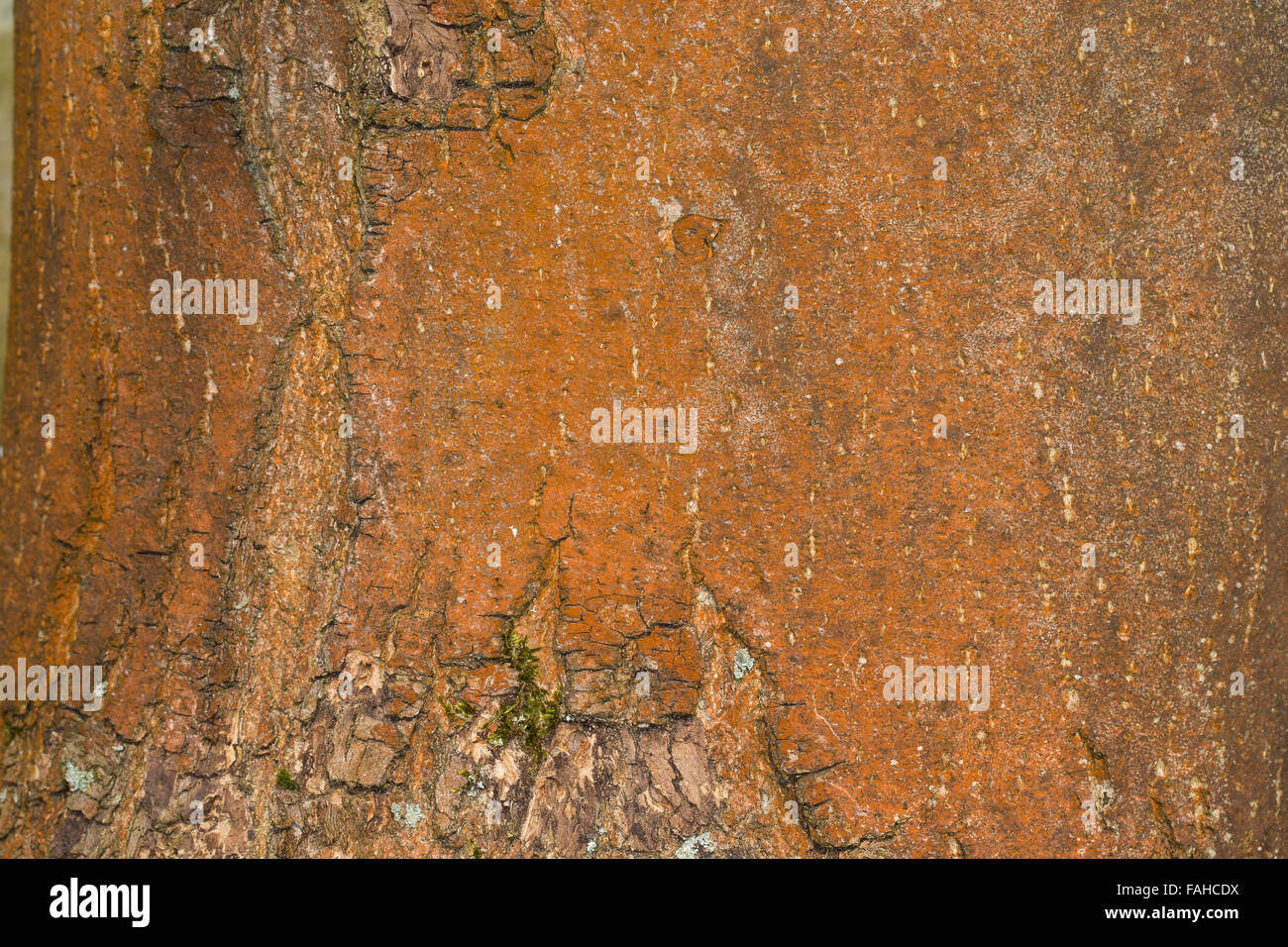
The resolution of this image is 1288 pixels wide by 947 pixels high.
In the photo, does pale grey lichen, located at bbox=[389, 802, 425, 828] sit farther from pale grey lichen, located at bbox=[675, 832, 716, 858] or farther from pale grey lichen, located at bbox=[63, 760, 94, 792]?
pale grey lichen, located at bbox=[63, 760, 94, 792]

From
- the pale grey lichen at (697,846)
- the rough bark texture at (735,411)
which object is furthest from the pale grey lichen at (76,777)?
the pale grey lichen at (697,846)

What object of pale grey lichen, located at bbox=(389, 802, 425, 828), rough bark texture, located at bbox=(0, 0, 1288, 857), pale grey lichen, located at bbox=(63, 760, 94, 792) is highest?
rough bark texture, located at bbox=(0, 0, 1288, 857)

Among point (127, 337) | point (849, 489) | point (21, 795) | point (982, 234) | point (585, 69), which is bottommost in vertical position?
point (21, 795)

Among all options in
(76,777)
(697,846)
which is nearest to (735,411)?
(697,846)

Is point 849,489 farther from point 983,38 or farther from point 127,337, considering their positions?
point 127,337


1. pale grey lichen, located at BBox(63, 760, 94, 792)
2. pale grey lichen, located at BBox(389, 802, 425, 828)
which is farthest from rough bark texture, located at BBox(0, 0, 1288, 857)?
pale grey lichen, located at BBox(63, 760, 94, 792)

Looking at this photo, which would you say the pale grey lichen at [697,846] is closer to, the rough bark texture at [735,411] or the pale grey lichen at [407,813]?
the rough bark texture at [735,411]

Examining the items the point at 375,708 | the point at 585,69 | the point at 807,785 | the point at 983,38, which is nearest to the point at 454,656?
the point at 375,708

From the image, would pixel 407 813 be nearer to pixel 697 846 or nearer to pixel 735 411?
pixel 697 846
